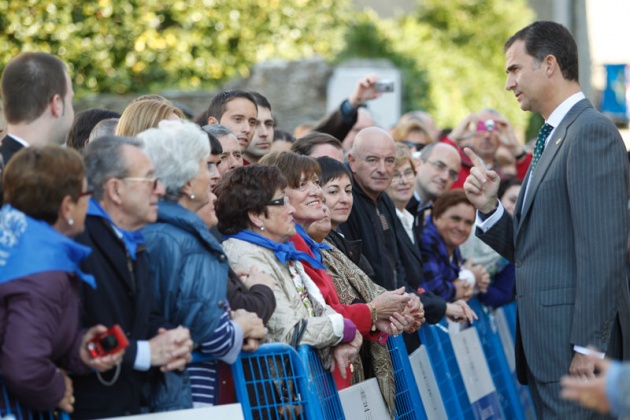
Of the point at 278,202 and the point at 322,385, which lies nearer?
the point at 322,385

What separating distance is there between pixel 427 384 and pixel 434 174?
261 centimetres

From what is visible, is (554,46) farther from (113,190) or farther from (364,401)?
(113,190)

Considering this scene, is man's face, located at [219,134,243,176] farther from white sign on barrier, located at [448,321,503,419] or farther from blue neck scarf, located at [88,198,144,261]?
white sign on barrier, located at [448,321,503,419]

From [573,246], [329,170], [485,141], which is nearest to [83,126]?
[329,170]

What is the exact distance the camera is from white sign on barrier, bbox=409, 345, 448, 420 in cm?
671

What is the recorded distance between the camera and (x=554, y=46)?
5641mm

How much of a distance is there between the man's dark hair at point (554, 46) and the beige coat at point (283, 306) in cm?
171

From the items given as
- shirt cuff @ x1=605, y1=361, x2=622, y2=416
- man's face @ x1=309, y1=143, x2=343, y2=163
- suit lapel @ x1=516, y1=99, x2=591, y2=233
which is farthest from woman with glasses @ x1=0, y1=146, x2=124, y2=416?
man's face @ x1=309, y1=143, x2=343, y2=163

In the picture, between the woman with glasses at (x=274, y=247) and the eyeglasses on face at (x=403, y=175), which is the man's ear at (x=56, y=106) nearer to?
the woman with glasses at (x=274, y=247)

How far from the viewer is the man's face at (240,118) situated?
725 centimetres

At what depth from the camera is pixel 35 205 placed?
3.94 meters

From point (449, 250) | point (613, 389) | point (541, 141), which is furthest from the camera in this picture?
point (449, 250)

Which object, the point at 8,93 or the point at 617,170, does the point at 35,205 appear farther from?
the point at 617,170

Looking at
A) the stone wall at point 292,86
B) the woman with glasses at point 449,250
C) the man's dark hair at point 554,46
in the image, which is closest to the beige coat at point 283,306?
the man's dark hair at point 554,46
